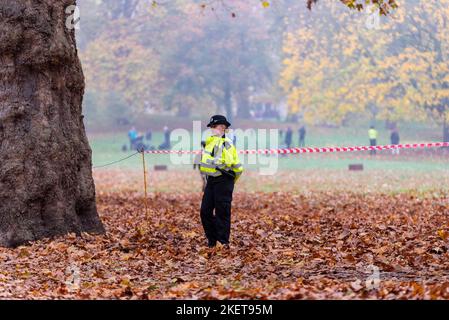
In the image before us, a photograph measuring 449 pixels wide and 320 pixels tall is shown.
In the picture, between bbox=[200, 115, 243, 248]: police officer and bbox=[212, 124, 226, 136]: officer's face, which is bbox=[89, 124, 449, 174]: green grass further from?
bbox=[212, 124, 226, 136]: officer's face

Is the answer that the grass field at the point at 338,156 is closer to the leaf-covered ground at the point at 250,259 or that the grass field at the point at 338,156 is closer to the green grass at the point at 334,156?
the green grass at the point at 334,156

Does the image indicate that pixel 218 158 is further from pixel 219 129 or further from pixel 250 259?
pixel 250 259

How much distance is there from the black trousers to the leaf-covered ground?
29cm

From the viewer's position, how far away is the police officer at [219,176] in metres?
13.6

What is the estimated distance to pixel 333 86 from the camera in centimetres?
6222

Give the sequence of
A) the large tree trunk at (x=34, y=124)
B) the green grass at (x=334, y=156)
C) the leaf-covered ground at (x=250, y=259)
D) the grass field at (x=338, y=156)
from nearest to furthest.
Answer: the leaf-covered ground at (x=250, y=259)
the large tree trunk at (x=34, y=124)
the grass field at (x=338, y=156)
the green grass at (x=334, y=156)

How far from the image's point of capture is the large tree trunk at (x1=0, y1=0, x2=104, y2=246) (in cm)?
1463

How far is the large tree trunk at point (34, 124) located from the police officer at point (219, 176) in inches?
92.7

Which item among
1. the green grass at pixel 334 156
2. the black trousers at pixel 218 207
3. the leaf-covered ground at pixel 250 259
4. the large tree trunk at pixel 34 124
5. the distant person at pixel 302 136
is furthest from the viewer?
the distant person at pixel 302 136

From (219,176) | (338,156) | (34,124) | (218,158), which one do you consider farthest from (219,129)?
(338,156)

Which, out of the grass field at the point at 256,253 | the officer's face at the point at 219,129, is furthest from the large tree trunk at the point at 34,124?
the officer's face at the point at 219,129

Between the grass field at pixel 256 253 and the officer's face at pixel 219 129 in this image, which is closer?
the grass field at pixel 256 253

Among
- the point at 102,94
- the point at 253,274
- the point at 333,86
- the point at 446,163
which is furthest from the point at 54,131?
the point at 102,94
